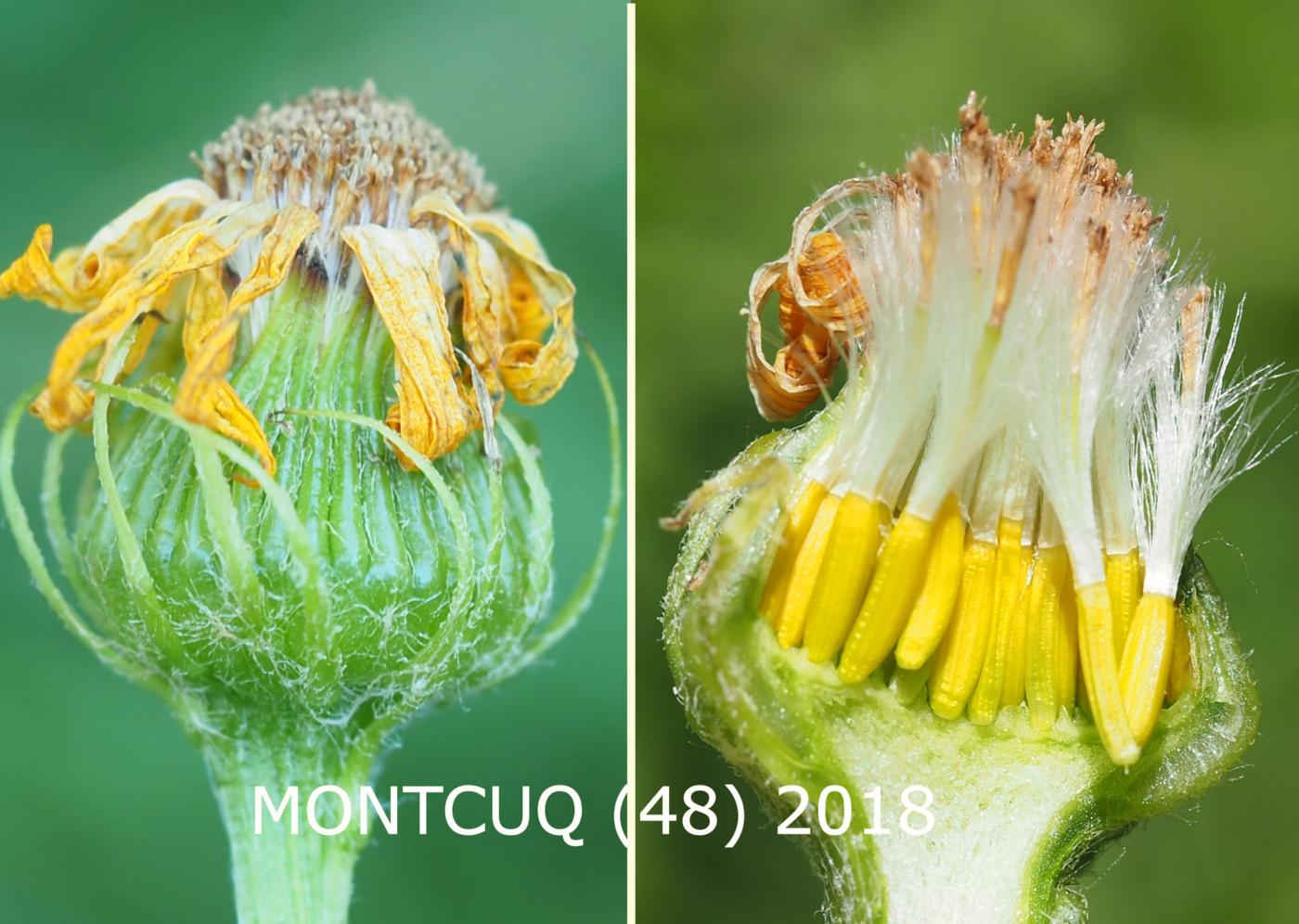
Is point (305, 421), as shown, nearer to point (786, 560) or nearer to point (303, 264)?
point (303, 264)

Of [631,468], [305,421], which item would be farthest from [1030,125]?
[305,421]

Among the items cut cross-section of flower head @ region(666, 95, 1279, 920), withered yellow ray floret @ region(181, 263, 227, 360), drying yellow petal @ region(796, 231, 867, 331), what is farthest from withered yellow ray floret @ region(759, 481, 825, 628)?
withered yellow ray floret @ region(181, 263, 227, 360)

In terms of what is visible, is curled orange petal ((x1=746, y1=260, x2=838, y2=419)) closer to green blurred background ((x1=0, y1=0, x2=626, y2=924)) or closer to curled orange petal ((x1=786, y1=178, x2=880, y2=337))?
curled orange petal ((x1=786, y1=178, x2=880, y2=337))

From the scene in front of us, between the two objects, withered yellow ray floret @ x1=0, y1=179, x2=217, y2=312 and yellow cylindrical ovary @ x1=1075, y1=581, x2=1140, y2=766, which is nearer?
yellow cylindrical ovary @ x1=1075, y1=581, x2=1140, y2=766

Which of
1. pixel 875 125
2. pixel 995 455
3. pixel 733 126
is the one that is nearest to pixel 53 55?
pixel 733 126

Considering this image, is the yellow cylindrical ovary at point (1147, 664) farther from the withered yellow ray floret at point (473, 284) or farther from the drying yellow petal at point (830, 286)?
the withered yellow ray floret at point (473, 284)

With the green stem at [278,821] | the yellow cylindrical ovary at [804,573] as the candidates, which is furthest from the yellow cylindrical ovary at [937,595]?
the green stem at [278,821]

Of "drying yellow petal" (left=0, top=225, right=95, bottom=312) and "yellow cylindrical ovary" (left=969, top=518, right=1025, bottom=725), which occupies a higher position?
"drying yellow petal" (left=0, top=225, right=95, bottom=312)

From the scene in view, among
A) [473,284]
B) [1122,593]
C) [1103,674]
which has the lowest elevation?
[1103,674]
